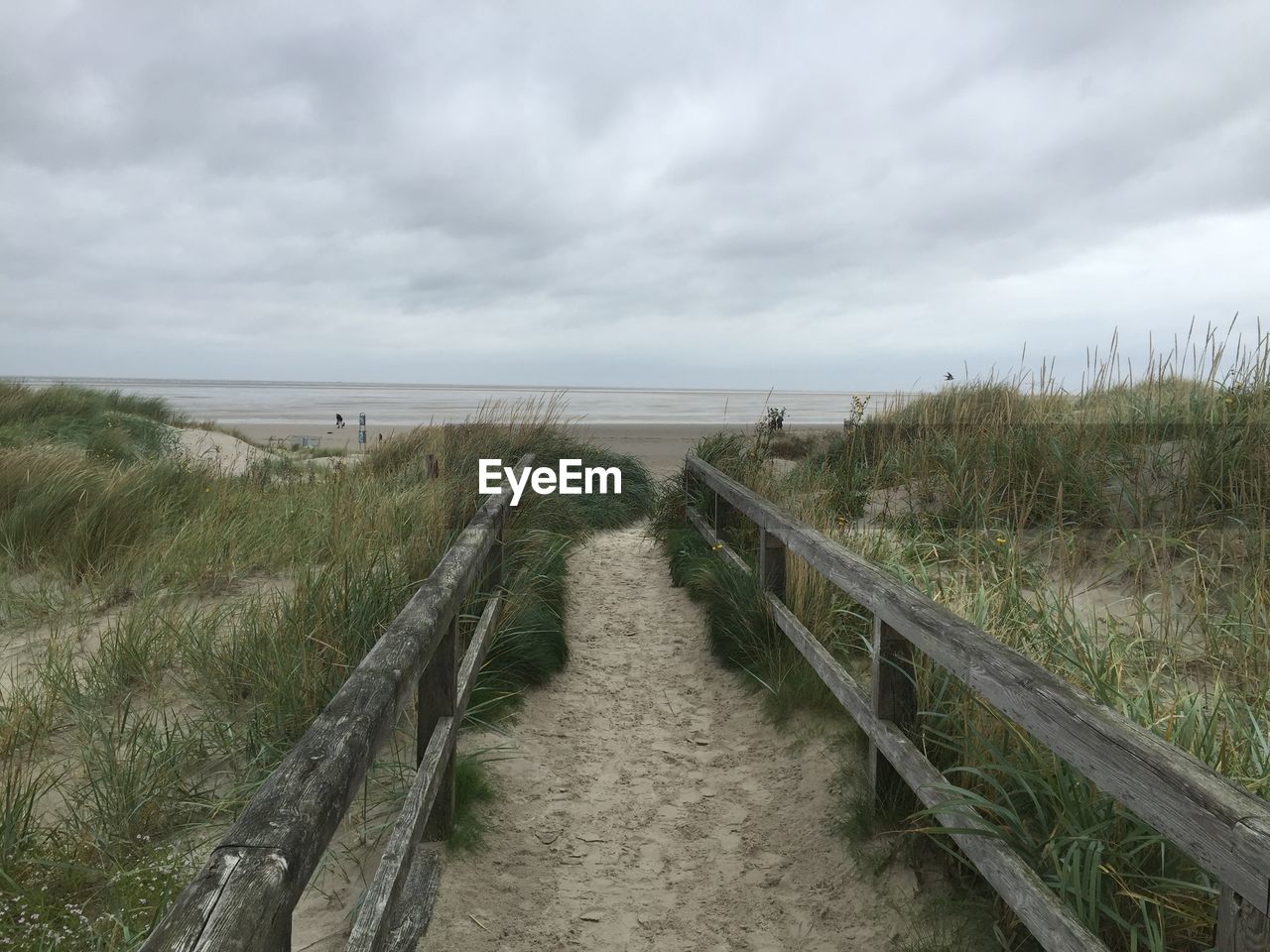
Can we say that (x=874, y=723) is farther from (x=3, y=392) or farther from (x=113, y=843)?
(x=3, y=392)

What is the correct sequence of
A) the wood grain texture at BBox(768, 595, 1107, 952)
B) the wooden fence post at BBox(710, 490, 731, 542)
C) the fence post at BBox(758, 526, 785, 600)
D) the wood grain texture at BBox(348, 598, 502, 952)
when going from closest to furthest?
the wood grain texture at BBox(768, 595, 1107, 952) → the wood grain texture at BBox(348, 598, 502, 952) → the fence post at BBox(758, 526, 785, 600) → the wooden fence post at BBox(710, 490, 731, 542)

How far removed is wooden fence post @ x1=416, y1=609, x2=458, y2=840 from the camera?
2.91 meters

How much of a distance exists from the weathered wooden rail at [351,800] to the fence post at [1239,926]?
1.54 m

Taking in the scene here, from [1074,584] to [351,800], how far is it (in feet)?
13.9

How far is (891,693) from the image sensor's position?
10.0ft

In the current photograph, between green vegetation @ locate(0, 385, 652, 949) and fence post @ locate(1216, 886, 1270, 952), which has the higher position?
fence post @ locate(1216, 886, 1270, 952)

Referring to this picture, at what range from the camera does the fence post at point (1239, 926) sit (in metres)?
1.44

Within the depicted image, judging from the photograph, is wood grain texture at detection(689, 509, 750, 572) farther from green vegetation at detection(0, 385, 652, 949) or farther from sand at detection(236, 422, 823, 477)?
sand at detection(236, 422, 823, 477)

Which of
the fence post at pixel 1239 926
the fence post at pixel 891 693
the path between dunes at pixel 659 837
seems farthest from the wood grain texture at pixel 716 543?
the fence post at pixel 1239 926

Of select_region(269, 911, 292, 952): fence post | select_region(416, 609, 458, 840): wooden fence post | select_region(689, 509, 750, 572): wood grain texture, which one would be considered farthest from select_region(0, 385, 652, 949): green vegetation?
select_region(689, 509, 750, 572): wood grain texture

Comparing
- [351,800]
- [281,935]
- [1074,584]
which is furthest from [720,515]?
[281,935]

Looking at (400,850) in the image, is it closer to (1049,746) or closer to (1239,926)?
(1049,746)

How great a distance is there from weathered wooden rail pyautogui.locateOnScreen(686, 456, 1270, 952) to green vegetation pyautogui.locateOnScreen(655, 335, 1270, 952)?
0.38 ft

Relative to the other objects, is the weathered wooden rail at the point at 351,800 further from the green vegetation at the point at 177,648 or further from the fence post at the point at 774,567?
the fence post at the point at 774,567
